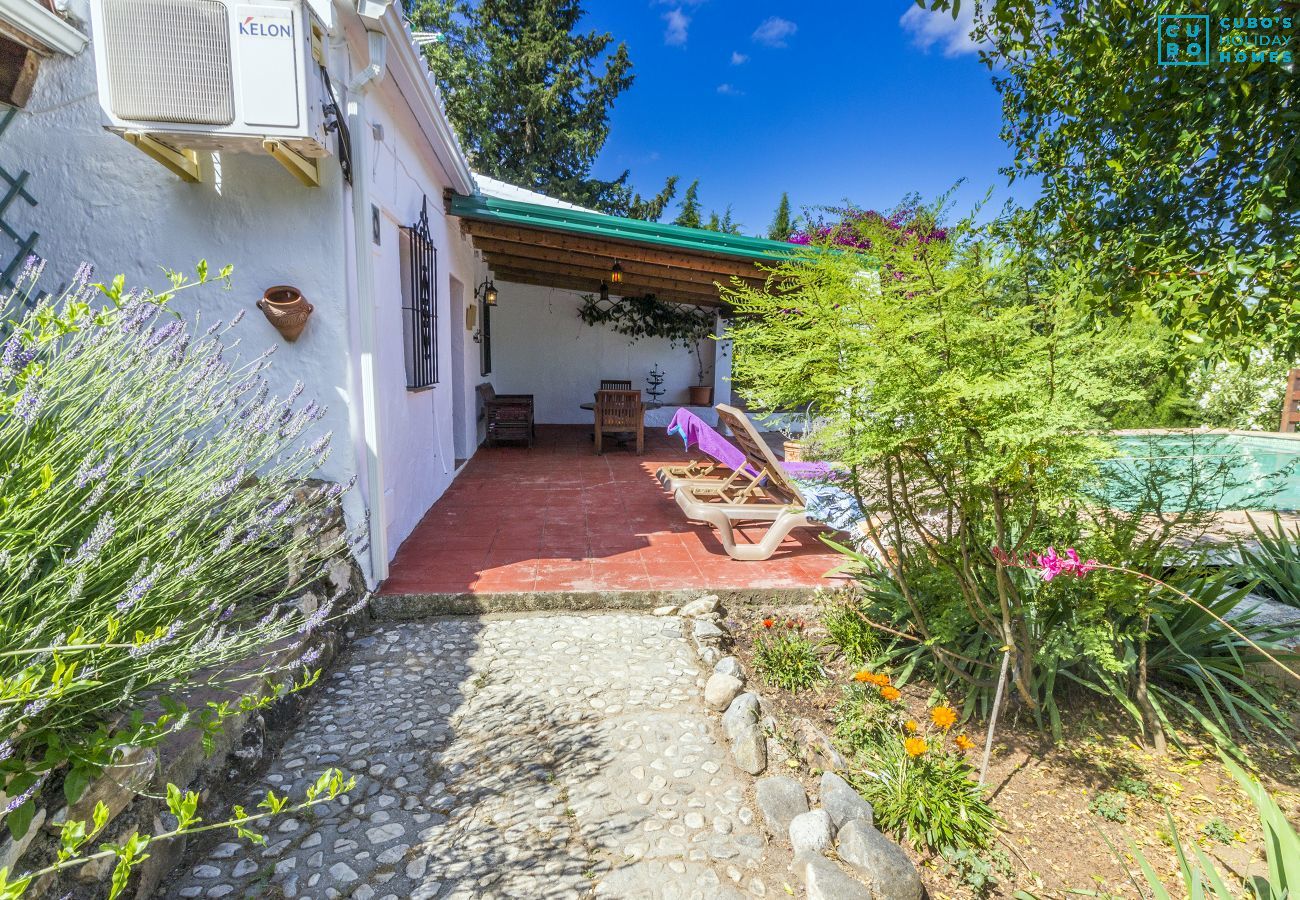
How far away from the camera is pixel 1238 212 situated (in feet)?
6.69

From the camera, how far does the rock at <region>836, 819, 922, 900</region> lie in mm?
1737

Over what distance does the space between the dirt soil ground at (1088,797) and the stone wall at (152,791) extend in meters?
1.98

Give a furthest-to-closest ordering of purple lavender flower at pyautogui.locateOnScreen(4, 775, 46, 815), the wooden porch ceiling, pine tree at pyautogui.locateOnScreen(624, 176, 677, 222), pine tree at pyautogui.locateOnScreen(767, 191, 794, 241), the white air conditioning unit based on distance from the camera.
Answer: pine tree at pyautogui.locateOnScreen(767, 191, 794, 241) < pine tree at pyautogui.locateOnScreen(624, 176, 677, 222) < the wooden porch ceiling < the white air conditioning unit < purple lavender flower at pyautogui.locateOnScreen(4, 775, 46, 815)

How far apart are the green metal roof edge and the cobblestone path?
3.98m

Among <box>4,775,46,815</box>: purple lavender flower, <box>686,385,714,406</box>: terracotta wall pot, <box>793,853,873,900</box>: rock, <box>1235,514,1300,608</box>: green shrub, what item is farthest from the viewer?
<box>686,385,714,406</box>: terracotta wall pot

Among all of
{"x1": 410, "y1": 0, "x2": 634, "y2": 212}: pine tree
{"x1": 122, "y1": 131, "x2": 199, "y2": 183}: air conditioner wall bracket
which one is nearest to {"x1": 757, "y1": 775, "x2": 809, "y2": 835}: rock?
{"x1": 122, "y1": 131, "x2": 199, "y2": 183}: air conditioner wall bracket

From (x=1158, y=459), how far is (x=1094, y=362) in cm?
86

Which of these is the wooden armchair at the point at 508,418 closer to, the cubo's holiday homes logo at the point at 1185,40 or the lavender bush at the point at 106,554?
the lavender bush at the point at 106,554

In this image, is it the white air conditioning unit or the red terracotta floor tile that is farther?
the red terracotta floor tile

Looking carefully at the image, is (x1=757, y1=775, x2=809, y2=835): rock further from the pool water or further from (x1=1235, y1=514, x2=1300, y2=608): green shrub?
(x1=1235, y1=514, x2=1300, y2=608): green shrub

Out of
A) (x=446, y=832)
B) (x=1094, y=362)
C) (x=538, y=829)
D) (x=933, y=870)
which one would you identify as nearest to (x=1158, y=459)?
(x=1094, y=362)

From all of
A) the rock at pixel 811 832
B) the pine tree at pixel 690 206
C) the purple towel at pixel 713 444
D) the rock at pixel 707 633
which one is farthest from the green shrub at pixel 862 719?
the pine tree at pixel 690 206

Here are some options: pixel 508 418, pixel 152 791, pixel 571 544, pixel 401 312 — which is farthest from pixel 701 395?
pixel 152 791

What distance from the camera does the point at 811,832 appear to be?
1921 mm
